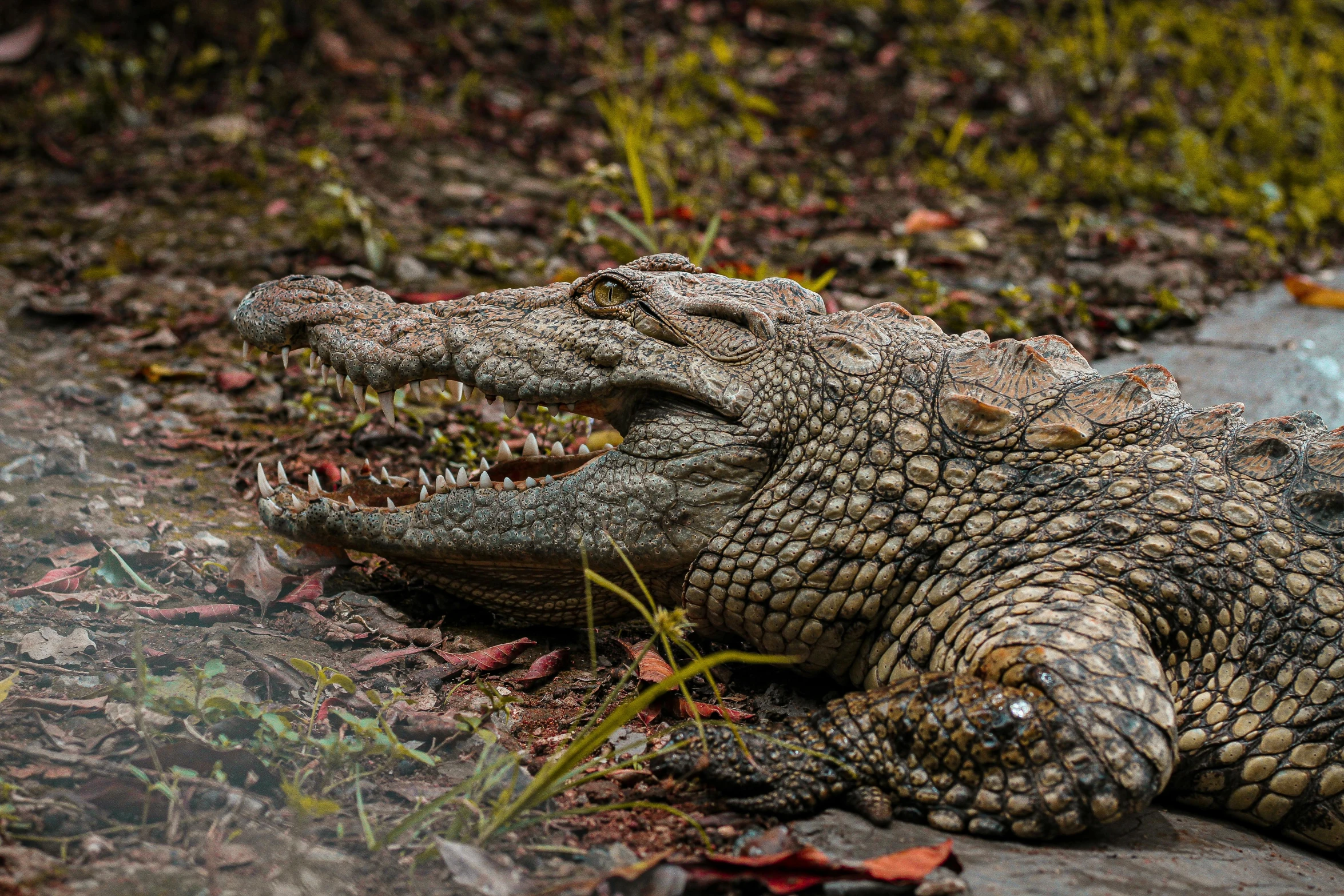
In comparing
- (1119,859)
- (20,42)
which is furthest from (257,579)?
(20,42)

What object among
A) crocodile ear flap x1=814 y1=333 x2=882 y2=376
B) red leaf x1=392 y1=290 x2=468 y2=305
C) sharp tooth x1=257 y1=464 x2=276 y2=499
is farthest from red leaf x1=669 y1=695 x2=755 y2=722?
red leaf x1=392 y1=290 x2=468 y2=305

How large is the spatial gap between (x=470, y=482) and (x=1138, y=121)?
7.35 metres

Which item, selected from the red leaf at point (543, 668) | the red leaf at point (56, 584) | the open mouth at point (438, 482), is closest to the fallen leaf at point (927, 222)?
the open mouth at point (438, 482)

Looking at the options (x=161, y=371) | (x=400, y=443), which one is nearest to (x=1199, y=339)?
(x=400, y=443)

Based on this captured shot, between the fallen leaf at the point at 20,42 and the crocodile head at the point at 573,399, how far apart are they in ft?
20.6

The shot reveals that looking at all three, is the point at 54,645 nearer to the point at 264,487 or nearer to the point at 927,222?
the point at 264,487

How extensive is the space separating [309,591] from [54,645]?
30.6 inches

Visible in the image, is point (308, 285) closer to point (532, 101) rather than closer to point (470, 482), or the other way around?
point (470, 482)

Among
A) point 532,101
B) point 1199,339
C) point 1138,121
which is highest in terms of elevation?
point 1138,121

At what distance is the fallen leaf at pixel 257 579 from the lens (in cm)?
350

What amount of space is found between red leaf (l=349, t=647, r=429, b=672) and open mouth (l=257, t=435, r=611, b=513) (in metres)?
0.45

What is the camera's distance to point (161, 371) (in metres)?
5.04

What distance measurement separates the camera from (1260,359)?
17.5 feet

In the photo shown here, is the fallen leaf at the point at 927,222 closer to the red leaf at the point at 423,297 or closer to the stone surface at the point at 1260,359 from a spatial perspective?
the stone surface at the point at 1260,359
